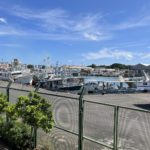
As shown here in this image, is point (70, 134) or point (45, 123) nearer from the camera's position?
point (45, 123)

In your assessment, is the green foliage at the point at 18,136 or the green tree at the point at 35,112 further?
the green foliage at the point at 18,136

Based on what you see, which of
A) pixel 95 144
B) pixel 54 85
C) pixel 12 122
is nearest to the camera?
pixel 95 144

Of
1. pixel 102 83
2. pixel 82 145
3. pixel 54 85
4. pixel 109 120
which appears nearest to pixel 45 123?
pixel 82 145

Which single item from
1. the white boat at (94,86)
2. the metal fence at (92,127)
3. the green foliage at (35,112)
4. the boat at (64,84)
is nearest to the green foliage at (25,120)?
the green foliage at (35,112)

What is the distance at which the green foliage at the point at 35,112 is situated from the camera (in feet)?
27.0

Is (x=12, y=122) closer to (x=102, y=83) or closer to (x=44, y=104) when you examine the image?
(x=44, y=104)

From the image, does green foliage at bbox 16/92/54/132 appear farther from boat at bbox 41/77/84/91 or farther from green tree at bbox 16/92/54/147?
boat at bbox 41/77/84/91

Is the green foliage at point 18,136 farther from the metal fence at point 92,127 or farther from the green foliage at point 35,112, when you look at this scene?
the green foliage at point 35,112

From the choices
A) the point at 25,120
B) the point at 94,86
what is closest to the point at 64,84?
the point at 94,86

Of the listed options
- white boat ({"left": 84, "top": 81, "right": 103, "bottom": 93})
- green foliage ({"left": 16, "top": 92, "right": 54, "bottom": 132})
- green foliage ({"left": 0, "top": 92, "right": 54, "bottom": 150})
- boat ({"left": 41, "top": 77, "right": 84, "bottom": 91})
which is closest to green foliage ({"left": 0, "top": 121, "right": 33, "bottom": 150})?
green foliage ({"left": 0, "top": 92, "right": 54, "bottom": 150})

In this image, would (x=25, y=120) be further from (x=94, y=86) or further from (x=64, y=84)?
(x=64, y=84)

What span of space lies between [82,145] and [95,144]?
343mm

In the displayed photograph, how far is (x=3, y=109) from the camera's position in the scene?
1045cm

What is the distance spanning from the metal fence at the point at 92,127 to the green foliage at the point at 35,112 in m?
0.56
